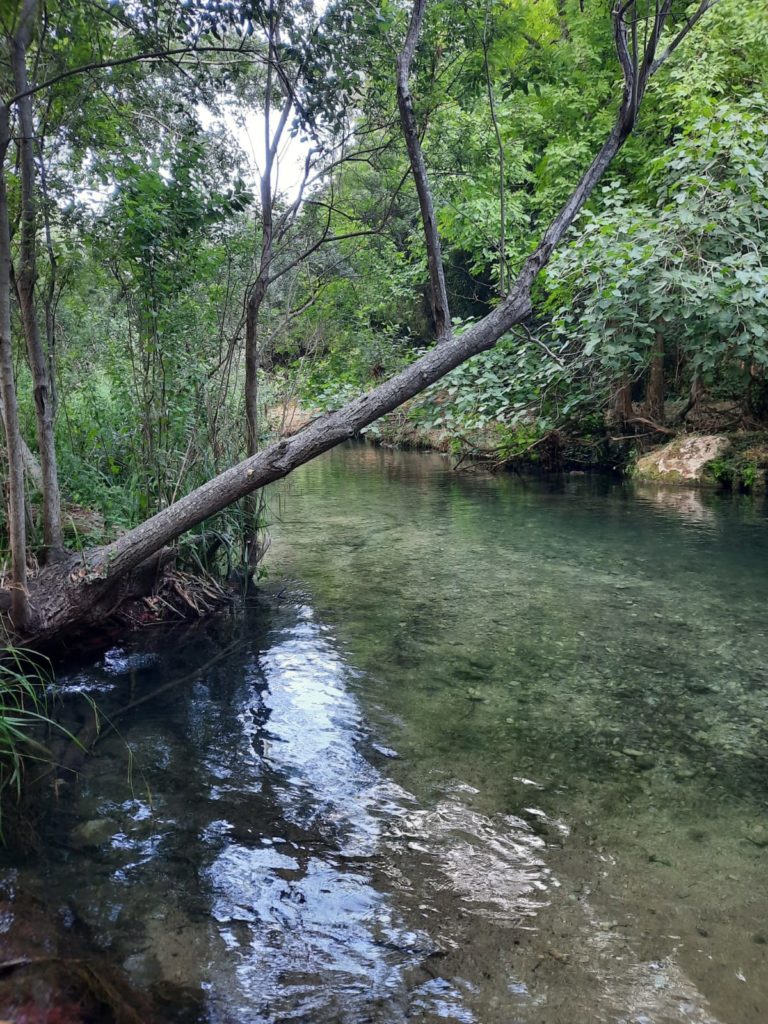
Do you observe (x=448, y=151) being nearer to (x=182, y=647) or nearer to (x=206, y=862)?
(x=182, y=647)

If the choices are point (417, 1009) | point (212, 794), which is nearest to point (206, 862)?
point (212, 794)

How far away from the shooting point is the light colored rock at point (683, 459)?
11.5 m

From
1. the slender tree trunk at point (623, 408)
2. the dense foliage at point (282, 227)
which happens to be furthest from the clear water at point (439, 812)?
the slender tree trunk at point (623, 408)

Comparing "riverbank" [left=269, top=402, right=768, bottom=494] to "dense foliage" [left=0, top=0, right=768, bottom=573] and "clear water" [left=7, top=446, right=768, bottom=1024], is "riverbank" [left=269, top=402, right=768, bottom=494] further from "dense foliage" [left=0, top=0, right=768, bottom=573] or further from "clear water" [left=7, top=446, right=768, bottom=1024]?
"clear water" [left=7, top=446, right=768, bottom=1024]

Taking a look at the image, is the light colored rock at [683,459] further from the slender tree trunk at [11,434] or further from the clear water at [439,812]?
the slender tree trunk at [11,434]

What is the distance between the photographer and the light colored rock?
1152 centimetres

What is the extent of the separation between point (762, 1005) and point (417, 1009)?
0.92 m

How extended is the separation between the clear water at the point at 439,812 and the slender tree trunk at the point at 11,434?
61 centimetres

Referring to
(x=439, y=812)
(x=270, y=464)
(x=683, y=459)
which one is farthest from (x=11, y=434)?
(x=683, y=459)

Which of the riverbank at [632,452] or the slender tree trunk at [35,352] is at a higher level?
the slender tree trunk at [35,352]

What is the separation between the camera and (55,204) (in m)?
4.59

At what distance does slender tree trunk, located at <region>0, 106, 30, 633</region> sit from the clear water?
0.61 m

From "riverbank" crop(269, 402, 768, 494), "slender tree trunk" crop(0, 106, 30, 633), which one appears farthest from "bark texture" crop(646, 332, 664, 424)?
"slender tree trunk" crop(0, 106, 30, 633)

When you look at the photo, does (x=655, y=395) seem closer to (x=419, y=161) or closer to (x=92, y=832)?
(x=419, y=161)
